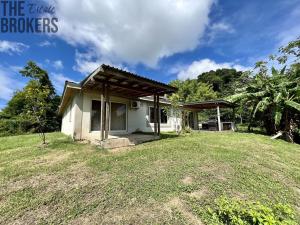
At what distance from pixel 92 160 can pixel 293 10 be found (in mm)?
14231

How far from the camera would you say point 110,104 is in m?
9.70

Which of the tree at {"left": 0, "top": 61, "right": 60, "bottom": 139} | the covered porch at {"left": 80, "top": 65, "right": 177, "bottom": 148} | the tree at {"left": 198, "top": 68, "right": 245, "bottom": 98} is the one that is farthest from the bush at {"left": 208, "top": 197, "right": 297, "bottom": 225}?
the tree at {"left": 198, "top": 68, "right": 245, "bottom": 98}

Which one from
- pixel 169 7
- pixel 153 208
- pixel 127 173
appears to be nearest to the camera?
pixel 153 208

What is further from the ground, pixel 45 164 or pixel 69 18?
pixel 69 18

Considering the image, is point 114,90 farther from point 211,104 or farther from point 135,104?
point 211,104

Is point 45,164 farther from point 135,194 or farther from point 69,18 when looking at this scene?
point 69,18

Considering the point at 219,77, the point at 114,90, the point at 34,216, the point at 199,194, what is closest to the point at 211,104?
the point at 114,90

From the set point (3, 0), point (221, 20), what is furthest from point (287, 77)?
point (3, 0)

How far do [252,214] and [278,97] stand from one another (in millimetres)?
12162

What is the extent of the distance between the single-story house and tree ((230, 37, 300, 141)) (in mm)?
7935

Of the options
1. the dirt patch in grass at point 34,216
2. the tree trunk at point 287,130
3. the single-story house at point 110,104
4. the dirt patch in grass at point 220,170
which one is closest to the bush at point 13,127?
the single-story house at point 110,104

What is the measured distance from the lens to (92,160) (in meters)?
5.19

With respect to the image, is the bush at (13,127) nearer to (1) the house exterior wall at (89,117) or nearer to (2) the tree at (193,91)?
(1) the house exterior wall at (89,117)

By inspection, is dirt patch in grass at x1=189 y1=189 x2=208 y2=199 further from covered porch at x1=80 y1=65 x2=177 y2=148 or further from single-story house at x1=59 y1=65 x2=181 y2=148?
single-story house at x1=59 y1=65 x2=181 y2=148
